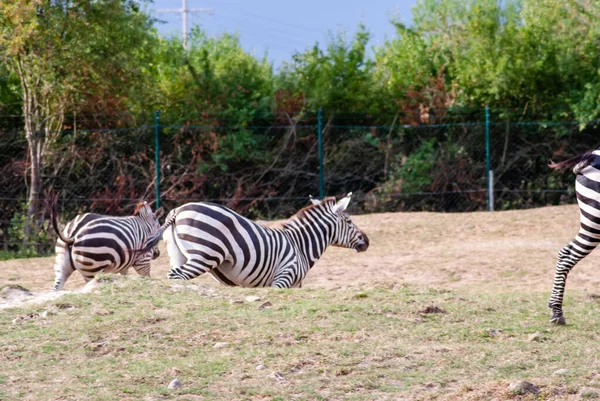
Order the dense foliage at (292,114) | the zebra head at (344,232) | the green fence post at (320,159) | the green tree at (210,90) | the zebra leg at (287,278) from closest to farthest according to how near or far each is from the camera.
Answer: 1. the zebra leg at (287,278)
2. the zebra head at (344,232)
3. the dense foliage at (292,114)
4. the green fence post at (320,159)
5. the green tree at (210,90)

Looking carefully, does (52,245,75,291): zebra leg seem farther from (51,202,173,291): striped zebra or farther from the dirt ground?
the dirt ground

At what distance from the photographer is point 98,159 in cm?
1823

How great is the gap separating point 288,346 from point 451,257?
25.8 ft

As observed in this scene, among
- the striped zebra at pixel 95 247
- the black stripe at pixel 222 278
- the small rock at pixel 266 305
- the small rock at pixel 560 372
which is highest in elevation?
the striped zebra at pixel 95 247

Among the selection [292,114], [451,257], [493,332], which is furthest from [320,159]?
[493,332]

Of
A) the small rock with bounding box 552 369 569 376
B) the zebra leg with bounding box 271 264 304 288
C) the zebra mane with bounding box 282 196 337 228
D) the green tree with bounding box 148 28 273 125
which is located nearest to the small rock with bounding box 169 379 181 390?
the small rock with bounding box 552 369 569 376

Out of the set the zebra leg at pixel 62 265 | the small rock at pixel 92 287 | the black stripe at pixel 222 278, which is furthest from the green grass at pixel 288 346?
the zebra leg at pixel 62 265

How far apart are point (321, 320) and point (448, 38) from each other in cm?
1574

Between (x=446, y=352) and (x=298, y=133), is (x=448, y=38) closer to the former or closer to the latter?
(x=298, y=133)

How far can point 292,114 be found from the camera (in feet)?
66.0

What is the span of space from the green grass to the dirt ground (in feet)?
10.3

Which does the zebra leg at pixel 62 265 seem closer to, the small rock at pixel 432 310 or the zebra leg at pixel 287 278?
the zebra leg at pixel 287 278

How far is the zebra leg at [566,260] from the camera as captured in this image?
7.59 meters

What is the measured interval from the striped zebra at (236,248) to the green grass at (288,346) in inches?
27.8
